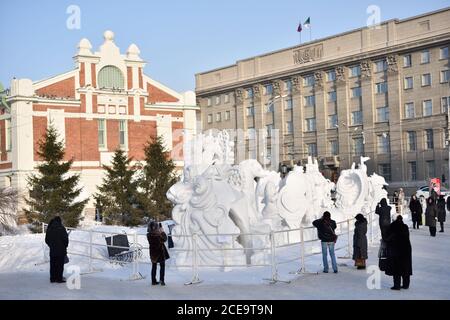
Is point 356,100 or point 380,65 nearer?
point 380,65

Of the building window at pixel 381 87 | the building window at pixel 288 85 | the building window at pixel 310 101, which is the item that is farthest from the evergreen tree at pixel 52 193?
the building window at pixel 288 85

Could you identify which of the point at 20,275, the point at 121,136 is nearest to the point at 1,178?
the point at 121,136

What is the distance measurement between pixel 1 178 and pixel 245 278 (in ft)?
122

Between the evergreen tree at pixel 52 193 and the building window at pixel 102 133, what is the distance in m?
9.79

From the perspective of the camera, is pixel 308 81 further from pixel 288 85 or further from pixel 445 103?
pixel 445 103

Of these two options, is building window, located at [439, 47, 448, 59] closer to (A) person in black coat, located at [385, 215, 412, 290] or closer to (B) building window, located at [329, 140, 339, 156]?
(B) building window, located at [329, 140, 339, 156]

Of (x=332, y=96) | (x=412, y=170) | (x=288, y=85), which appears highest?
(x=288, y=85)

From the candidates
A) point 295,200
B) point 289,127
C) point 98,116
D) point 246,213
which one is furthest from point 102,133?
point 289,127

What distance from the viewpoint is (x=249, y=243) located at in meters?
20.6

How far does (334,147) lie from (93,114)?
3477cm

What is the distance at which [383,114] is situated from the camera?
74.7 meters

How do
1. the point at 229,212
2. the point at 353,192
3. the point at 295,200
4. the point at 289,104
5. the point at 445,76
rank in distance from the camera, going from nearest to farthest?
the point at 229,212 → the point at 295,200 → the point at 353,192 → the point at 445,76 → the point at 289,104
